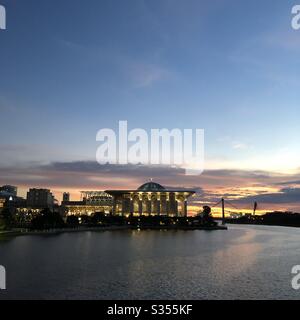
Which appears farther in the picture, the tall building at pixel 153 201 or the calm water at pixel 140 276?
the tall building at pixel 153 201

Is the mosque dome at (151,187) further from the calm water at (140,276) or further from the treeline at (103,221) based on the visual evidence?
the calm water at (140,276)

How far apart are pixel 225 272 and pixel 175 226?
109629 millimetres

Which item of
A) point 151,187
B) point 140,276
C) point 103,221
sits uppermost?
point 151,187

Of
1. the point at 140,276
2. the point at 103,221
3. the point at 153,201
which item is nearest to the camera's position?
the point at 140,276

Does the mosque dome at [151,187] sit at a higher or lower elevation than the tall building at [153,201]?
higher

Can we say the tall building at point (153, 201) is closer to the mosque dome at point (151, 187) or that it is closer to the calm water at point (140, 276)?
the mosque dome at point (151, 187)

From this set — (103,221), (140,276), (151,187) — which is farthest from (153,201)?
(140,276)

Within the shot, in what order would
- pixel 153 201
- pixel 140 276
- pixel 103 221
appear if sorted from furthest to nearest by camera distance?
1. pixel 153 201
2. pixel 103 221
3. pixel 140 276

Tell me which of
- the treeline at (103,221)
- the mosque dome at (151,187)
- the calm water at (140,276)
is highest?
the mosque dome at (151,187)

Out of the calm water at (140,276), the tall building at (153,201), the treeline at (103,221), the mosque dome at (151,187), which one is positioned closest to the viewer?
the calm water at (140,276)

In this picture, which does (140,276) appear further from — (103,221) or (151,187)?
(151,187)

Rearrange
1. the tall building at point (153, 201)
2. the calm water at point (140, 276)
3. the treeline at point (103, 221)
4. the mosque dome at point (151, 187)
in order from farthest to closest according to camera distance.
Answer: the mosque dome at point (151, 187), the tall building at point (153, 201), the treeline at point (103, 221), the calm water at point (140, 276)

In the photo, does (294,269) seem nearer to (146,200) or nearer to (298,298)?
(298,298)

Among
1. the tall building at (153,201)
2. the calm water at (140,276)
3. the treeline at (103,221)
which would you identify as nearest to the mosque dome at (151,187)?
the tall building at (153,201)
